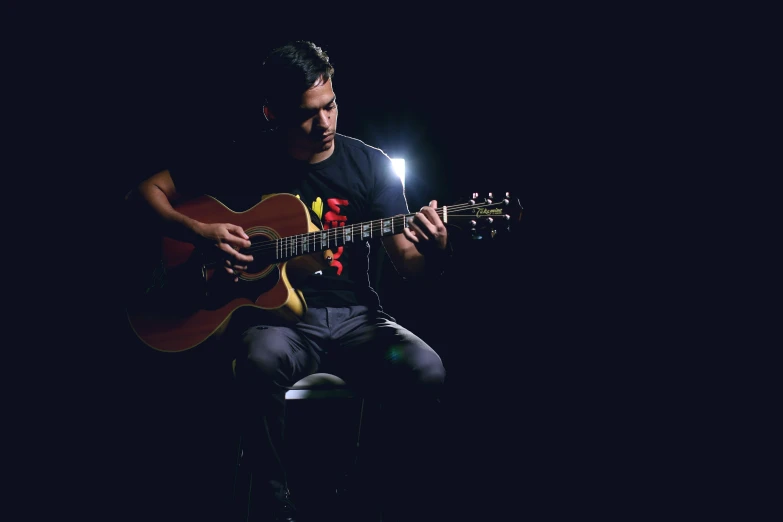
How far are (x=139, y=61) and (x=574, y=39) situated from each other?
6.40ft

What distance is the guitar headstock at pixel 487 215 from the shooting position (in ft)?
4.92

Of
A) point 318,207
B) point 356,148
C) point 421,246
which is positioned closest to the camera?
point 421,246

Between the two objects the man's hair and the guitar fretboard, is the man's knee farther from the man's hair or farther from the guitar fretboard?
the man's hair

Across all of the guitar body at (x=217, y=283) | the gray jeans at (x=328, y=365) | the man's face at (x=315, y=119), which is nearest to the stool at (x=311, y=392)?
the gray jeans at (x=328, y=365)

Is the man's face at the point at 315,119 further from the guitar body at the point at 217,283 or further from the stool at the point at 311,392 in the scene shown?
the stool at the point at 311,392

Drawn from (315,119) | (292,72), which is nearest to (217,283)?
(315,119)

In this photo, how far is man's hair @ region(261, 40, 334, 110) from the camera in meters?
1.73

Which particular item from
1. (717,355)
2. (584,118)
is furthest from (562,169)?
(717,355)

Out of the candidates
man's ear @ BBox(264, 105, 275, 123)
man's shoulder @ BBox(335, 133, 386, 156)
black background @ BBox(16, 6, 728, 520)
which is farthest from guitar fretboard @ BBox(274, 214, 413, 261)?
black background @ BBox(16, 6, 728, 520)

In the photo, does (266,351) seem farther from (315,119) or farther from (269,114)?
(269,114)

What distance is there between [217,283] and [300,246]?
33 centimetres

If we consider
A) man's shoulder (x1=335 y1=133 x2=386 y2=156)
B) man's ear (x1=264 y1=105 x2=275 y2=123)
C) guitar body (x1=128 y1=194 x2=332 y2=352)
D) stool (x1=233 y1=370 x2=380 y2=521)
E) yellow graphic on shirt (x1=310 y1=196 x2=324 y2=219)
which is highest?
man's ear (x1=264 y1=105 x2=275 y2=123)

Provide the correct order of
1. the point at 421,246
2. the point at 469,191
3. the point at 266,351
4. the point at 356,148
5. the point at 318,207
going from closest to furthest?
the point at 266,351 < the point at 421,246 < the point at 318,207 < the point at 356,148 < the point at 469,191

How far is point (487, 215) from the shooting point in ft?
4.97
